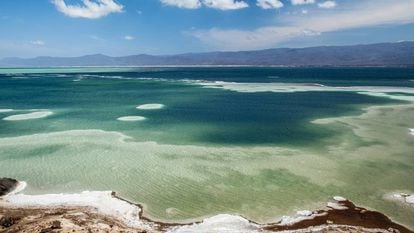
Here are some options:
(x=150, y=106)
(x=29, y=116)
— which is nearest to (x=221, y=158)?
(x=150, y=106)

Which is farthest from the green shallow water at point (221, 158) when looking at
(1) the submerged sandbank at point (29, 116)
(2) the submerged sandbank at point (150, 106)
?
(2) the submerged sandbank at point (150, 106)

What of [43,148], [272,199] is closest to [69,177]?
[43,148]

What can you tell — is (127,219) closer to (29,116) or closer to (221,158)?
(221,158)

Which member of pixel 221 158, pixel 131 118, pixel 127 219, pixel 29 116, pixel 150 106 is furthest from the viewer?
pixel 150 106

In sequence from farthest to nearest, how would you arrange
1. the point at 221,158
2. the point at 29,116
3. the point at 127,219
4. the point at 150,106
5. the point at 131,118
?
the point at 150,106, the point at 29,116, the point at 131,118, the point at 221,158, the point at 127,219

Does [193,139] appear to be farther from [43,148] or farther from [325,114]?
[325,114]

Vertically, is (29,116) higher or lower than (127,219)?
higher

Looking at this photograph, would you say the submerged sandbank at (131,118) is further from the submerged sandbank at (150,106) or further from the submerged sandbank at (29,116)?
the submerged sandbank at (29,116)

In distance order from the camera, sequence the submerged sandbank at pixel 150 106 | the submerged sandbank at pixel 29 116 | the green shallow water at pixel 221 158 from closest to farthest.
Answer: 1. the green shallow water at pixel 221 158
2. the submerged sandbank at pixel 29 116
3. the submerged sandbank at pixel 150 106
